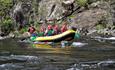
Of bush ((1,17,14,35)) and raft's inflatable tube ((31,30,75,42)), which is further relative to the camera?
bush ((1,17,14,35))

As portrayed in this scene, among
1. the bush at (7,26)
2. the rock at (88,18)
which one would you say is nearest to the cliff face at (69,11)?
the rock at (88,18)

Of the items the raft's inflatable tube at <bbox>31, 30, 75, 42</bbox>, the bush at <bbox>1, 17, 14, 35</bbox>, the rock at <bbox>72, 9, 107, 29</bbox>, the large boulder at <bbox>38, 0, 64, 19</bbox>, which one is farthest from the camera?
the bush at <bbox>1, 17, 14, 35</bbox>

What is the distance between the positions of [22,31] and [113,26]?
1172 centimetres

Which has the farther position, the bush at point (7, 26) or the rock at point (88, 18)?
the bush at point (7, 26)

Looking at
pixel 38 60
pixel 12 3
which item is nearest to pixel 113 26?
pixel 12 3

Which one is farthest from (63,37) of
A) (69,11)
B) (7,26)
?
(7,26)

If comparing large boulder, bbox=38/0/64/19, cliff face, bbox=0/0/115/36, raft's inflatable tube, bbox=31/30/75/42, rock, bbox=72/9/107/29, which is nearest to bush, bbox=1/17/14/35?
cliff face, bbox=0/0/115/36

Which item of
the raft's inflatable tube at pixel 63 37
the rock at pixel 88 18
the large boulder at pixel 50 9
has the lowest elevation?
the raft's inflatable tube at pixel 63 37

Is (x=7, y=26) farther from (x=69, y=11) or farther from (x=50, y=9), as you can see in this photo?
(x=69, y=11)

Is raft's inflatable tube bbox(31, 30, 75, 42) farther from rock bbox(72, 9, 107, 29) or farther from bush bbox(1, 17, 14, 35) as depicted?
bush bbox(1, 17, 14, 35)

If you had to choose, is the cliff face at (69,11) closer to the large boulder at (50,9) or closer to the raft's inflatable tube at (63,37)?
the large boulder at (50,9)

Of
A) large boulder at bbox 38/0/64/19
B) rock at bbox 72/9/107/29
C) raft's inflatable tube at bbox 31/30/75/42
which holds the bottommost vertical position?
raft's inflatable tube at bbox 31/30/75/42

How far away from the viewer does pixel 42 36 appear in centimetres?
2517

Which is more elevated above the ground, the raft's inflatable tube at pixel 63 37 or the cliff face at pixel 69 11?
the cliff face at pixel 69 11
